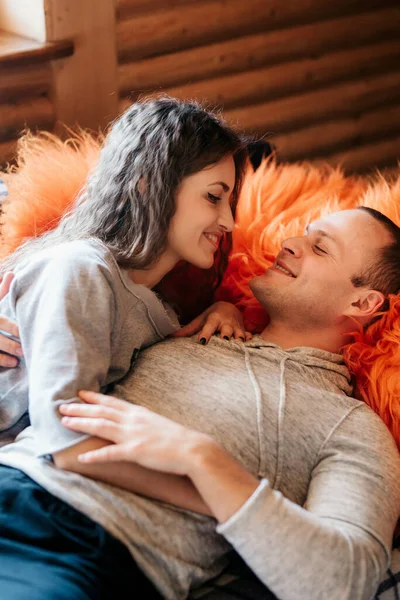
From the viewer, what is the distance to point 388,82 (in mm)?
2945

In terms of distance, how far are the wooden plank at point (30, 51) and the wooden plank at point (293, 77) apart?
423 millimetres

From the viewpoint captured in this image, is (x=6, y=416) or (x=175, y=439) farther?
(x=6, y=416)

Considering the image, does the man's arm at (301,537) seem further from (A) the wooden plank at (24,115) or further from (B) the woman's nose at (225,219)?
(A) the wooden plank at (24,115)

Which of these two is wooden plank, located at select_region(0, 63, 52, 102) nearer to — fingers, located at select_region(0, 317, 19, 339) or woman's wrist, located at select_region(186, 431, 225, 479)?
fingers, located at select_region(0, 317, 19, 339)


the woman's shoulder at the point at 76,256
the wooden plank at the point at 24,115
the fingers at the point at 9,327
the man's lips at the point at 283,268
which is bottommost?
the fingers at the point at 9,327

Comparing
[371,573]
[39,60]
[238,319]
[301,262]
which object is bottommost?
[371,573]

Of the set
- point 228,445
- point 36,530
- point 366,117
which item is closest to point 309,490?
point 228,445

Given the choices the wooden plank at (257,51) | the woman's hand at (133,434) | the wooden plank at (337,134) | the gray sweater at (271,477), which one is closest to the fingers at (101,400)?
the woman's hand at (133,434)

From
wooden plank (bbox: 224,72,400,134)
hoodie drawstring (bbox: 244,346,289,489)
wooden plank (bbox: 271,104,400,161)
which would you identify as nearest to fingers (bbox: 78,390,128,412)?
hoodie drawstring (bbox: 244,346,289,489)

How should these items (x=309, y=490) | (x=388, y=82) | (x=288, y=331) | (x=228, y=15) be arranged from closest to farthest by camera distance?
(x=309, y=490) < (x=288, y=331) < (x=228, y=15) < (x=388, y=82)

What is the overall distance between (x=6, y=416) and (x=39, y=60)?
1076 millimetres

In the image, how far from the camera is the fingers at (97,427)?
1167 mm

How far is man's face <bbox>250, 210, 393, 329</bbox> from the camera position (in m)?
1.47

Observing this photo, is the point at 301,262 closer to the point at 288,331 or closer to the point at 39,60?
the point at 288,331
